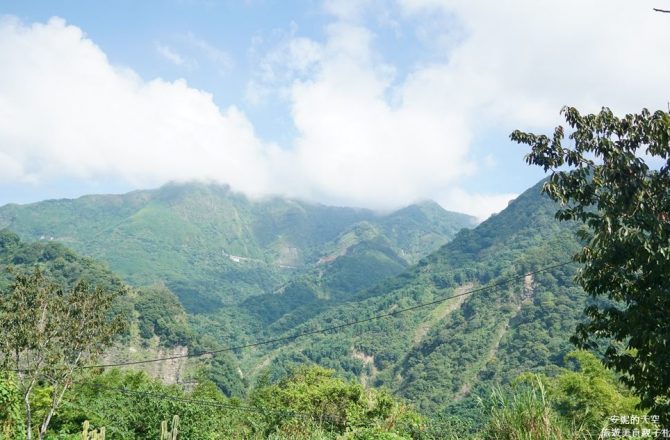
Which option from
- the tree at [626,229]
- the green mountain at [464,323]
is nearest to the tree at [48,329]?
the tree at [626,229]

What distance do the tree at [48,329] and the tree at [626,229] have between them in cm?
1717

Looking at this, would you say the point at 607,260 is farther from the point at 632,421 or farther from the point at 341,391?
the point at 341,391

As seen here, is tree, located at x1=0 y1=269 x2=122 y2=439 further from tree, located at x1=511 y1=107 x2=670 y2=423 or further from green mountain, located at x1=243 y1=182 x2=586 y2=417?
green mountain, located at x1=243 y1=182 x2=586 y2=417

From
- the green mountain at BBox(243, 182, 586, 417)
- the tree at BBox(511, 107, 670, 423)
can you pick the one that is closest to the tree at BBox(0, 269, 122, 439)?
the tree at BBox(511, 107, 670, 423)

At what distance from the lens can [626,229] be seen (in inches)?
246

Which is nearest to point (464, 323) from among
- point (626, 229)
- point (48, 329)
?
point (48, 329)

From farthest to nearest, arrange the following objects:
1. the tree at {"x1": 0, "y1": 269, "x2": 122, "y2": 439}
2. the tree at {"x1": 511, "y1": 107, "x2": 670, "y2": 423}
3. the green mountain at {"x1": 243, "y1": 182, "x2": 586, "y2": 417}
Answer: the green mountain at {"x1": 243, "y1": 182, "x2": 586, "y2": 417}, the tree at {"x1": 0, "y1": 269, "x2": 122, "y2": 439}, the tree at {"x1": 511, "y1": 107, "x2": 670, "y2": 423}

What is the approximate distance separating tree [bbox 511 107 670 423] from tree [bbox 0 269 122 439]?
56.3 ft

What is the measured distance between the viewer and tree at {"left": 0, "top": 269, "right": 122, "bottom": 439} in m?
17.3

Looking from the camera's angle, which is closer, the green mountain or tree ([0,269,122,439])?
tree ([0,269,122,439])

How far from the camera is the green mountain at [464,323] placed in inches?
3743

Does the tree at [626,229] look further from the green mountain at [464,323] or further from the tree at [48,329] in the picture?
the green mountain at [464,323]

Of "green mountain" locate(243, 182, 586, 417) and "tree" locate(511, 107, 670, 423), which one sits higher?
"tree" locate(511, 107, 670, 423)

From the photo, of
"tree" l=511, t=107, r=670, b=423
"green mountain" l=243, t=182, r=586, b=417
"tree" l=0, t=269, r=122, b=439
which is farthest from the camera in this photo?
"green mountain" l=243, t=182, r=586, b=417
